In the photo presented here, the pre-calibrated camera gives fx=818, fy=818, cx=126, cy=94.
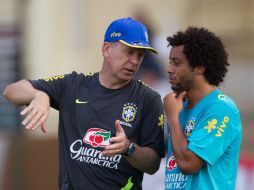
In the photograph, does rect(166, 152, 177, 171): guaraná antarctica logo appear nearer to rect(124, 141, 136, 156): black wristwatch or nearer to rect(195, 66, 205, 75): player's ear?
rect(124, 141, 136, 156): black wristwatch

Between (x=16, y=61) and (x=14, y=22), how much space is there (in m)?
1.43

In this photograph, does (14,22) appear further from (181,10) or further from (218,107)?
(218,107)

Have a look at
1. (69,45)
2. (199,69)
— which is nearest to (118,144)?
(199,69)

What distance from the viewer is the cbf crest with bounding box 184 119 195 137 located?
19.5ft

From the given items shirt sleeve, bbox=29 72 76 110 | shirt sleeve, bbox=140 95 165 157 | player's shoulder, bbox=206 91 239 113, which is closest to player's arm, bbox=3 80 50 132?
shirt sleeve, bbox=29 72 76 110

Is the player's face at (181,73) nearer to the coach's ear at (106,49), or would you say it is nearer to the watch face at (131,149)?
the watch face at (131,149)

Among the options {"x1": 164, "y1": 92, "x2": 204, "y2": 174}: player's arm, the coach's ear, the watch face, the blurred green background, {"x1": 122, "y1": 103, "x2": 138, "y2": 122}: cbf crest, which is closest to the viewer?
{"x1": 164, "y1": 92, "x2": 204, "y2": 174}: player's arm

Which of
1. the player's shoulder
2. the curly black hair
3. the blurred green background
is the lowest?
the blurred green background

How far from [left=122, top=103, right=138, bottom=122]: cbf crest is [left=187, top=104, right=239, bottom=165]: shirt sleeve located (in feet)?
2.23

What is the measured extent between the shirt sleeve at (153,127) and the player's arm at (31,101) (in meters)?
0.80

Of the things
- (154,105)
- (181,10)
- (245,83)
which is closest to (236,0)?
(181,10)

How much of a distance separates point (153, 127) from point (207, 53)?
0.80m

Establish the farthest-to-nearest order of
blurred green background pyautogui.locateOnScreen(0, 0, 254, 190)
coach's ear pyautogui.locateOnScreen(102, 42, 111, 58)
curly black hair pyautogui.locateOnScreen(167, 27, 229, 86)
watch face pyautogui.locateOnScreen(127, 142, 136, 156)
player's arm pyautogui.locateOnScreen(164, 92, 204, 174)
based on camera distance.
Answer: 1. blurred green background pyautogui.locateOnScreen(0, 0, 254, 190)
2. coach's ear pyautogui.locateOnScreen(102, 42, 111, 58)
3. watch face pyautogui.locateOnScreen(127, 142, 136, 156)
4. curly black hair pyautogui.locateOnScreen(167, 27, 229, 86)
5. player's arm pyautogui.locateOnScreen(164, 92, 204, 174)

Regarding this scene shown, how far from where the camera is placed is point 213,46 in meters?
5.94
